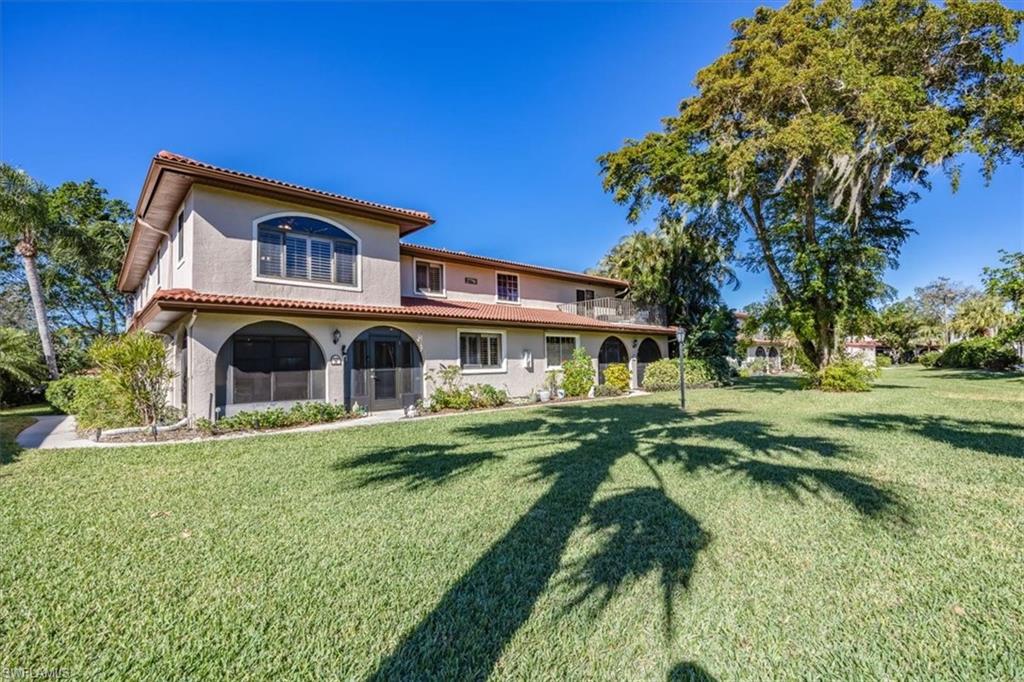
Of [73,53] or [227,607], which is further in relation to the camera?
[73,53]

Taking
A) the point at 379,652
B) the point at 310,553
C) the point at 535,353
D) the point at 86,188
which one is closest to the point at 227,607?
the point at 310,553

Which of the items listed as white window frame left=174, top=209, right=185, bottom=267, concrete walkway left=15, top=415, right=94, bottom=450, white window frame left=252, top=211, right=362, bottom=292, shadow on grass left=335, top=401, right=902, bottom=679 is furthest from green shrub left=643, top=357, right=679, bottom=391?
concrete walkway left=15, top=415, right=94, bottom=450

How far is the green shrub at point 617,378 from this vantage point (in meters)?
19.4

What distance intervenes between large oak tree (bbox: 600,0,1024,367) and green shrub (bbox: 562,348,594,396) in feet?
25.6

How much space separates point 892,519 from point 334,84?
16310mm

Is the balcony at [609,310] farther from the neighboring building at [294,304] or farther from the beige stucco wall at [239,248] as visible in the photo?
the beige stucco wall at [239,248]

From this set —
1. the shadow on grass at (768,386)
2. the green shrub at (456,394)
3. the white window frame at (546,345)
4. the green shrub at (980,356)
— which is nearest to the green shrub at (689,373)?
the shadow on grass at (768,386)

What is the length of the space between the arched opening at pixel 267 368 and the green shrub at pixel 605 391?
11.0 m

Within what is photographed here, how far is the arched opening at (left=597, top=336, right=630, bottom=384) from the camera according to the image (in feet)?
72.5

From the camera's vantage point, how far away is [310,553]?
12.8 ft

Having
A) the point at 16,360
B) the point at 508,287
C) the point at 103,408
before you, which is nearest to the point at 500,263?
the point at 508,287

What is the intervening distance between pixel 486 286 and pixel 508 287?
137cm

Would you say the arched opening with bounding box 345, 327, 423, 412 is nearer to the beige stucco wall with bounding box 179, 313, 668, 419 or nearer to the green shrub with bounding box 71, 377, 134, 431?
the beige stucco wall with bounding box 179, 313, 668, 419

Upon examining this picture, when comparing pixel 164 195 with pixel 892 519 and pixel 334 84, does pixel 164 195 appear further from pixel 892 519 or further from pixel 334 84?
pixel 892 519
